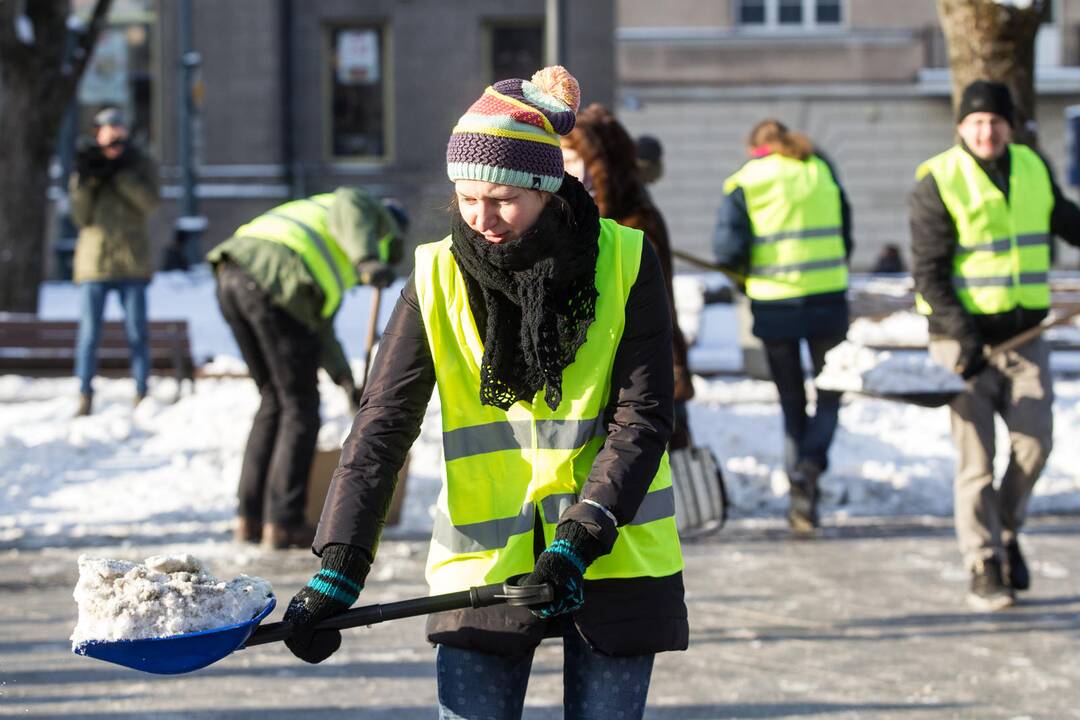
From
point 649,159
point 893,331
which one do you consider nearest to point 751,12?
point 893,331

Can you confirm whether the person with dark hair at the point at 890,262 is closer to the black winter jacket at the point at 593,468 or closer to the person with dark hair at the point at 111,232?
the person with dark hair at the point at 111,232

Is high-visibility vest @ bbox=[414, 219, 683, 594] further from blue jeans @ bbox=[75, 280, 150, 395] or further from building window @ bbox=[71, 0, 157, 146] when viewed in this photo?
building window @ bbox=[71, 0, 157, 146]

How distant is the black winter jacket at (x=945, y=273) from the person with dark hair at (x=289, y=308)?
212cm

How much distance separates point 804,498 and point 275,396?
238 cm

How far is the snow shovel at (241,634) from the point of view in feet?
9.10

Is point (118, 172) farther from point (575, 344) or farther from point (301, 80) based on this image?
point (301, 80)

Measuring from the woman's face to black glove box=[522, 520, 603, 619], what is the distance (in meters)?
Result: 0.52

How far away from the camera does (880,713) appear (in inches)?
193

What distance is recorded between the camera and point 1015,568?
6297mm

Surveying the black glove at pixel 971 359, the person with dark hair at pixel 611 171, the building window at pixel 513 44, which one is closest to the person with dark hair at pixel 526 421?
the person with dark hair at pixel 611 171

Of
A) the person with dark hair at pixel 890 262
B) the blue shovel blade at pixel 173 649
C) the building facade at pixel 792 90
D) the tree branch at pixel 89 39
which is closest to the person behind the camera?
the blue shovel blade at pixel 173 649

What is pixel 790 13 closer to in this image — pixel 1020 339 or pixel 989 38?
pixel 989 38

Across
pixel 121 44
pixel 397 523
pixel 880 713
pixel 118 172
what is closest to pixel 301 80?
pixel 121 44

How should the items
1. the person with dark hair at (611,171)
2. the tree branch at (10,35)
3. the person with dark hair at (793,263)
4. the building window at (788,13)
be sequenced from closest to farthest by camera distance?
the person with dark hair at (611,171)
the person with dark hair at (793,263)
the tree branch at (10,35)
the building window at (788,13)
